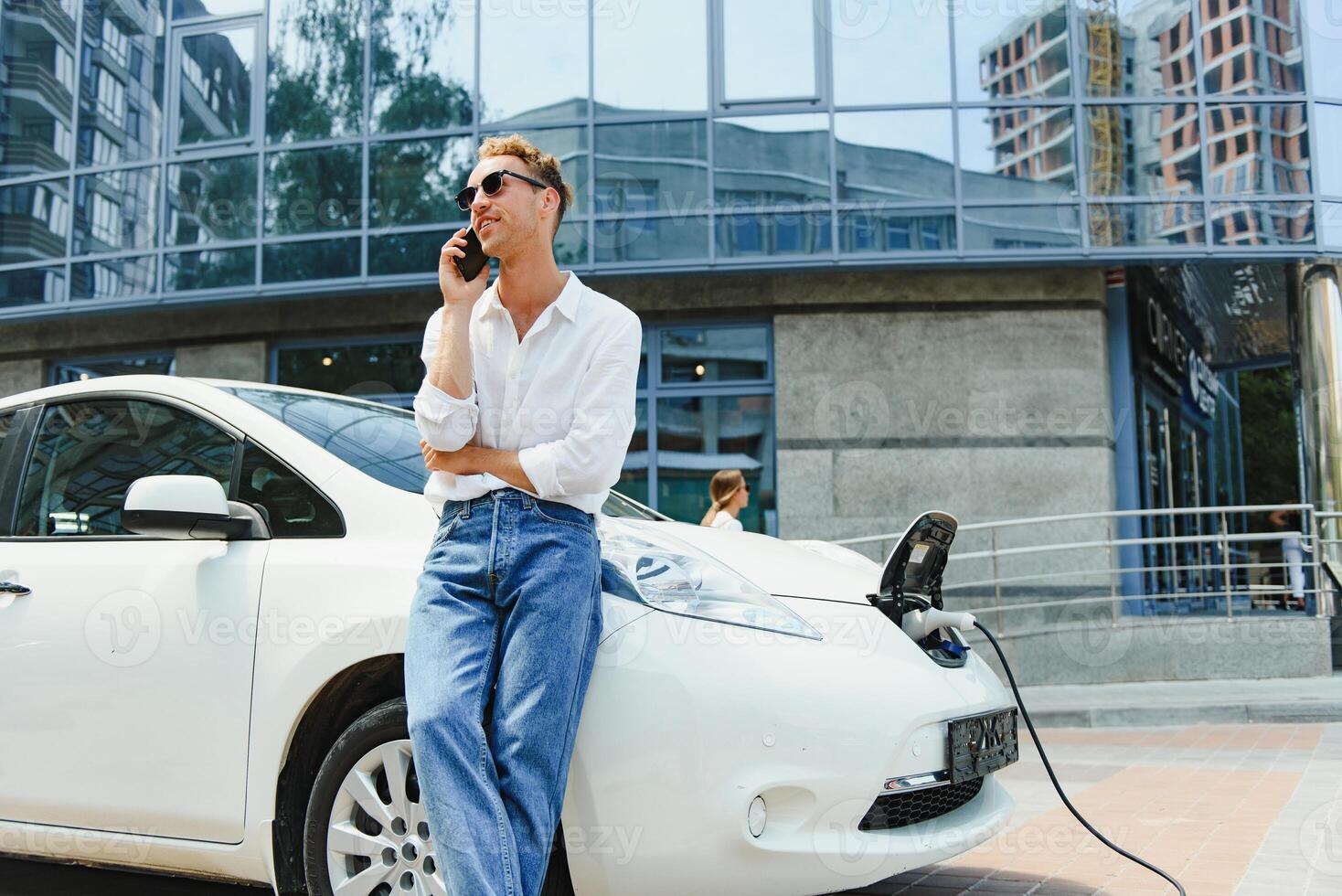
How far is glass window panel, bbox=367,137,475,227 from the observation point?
42.9 ft

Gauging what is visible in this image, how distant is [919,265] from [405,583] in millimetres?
10218

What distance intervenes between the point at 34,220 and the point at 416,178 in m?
5.06

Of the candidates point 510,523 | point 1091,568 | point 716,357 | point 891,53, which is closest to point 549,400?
point 510,523

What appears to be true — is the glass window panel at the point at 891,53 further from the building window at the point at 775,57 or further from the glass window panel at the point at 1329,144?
the glass window panel at the point at 1329,144

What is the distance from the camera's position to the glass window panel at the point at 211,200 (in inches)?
533

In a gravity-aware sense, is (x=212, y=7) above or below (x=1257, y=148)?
above

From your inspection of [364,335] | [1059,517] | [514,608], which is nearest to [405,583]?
[514,608]

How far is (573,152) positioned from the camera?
42.1 feet

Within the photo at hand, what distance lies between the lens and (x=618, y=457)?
9.02ft

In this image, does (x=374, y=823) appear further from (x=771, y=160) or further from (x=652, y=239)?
(x=771, y=160)

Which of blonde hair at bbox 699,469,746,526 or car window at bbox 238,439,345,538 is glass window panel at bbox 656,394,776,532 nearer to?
blonde hair at bbox 699,469,746,526

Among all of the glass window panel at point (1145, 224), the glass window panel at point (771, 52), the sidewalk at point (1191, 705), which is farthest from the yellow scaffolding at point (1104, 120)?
the sidewalk at point (1191, 705)

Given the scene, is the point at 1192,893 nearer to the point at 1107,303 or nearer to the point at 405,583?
the point at 405,583

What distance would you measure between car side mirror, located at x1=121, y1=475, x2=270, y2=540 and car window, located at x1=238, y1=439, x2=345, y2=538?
0.11 meters
